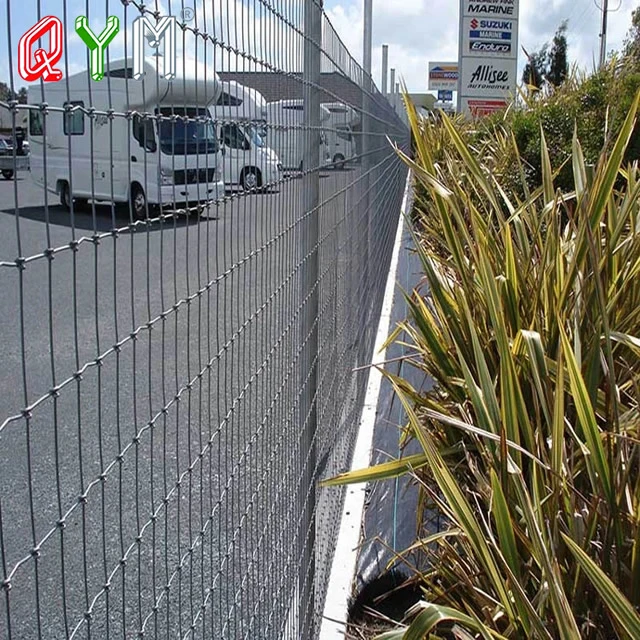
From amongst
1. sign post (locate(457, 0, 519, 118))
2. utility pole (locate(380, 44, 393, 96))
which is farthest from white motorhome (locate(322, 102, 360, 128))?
sign post (locate(457, 0, 519, 118))

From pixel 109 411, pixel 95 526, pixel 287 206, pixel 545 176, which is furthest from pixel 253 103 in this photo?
pixel 109 411

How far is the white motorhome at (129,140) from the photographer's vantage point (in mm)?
1224

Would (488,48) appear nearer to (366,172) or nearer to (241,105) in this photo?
(366,172)

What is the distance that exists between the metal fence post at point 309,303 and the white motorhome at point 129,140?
1.02 m

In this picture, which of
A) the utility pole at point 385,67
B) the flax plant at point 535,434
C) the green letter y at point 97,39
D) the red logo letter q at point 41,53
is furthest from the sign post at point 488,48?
the red logo letter q at point 41,53

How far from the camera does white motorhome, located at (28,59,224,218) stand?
122 centimetres

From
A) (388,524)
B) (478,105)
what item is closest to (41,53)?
(388,524)

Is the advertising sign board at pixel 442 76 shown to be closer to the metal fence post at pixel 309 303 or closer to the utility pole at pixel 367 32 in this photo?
the utility pole at pixel 367 32

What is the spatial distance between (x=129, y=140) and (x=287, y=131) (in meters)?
1.14

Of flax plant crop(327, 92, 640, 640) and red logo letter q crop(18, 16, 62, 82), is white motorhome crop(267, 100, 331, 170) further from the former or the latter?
red logo letter q crop(18, 16, 62, 82)

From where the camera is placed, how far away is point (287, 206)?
2.56m

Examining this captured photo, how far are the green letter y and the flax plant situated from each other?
1.19 m

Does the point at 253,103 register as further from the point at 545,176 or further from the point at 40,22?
the point at 545,176

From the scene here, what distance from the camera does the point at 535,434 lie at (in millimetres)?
2549
